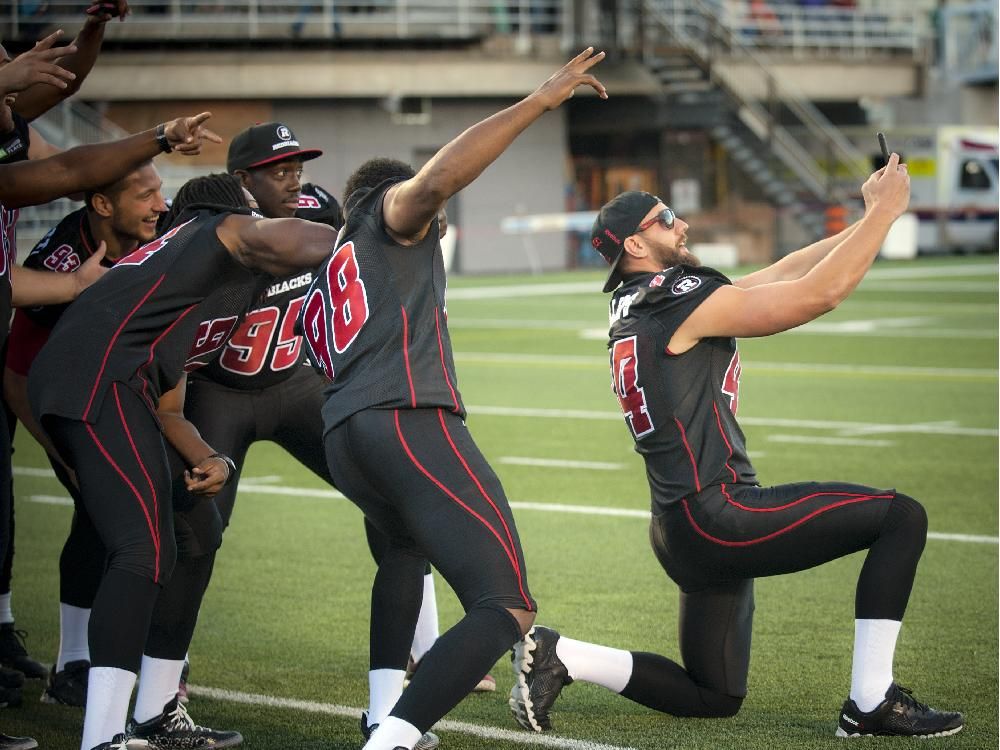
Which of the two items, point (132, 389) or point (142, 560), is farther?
point (132, 389)

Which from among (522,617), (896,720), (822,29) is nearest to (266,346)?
(522,617)

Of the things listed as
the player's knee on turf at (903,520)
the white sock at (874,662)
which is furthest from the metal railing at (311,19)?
the white sock at (874,662)

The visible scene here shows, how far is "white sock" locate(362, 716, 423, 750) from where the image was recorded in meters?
4.32

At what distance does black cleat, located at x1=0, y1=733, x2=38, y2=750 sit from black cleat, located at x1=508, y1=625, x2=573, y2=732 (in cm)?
156

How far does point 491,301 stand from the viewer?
92.1ft

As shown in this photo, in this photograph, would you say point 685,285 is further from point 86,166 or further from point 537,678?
point 86,166

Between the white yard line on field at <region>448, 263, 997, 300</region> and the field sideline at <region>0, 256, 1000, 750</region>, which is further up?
the field sideline at <region>0, 256, 1000, 750</region>

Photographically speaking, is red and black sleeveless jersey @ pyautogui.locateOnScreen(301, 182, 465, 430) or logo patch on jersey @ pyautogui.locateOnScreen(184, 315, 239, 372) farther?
logo patch on jersey @ pyautogui.locateOnScreen(184, 315, 239, 372)

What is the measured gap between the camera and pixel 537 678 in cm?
529

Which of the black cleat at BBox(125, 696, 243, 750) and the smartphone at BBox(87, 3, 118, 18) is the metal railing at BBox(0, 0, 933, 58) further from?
the black cleat at BBox(125, 696, 243, 750)

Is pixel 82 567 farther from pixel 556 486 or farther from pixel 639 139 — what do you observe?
pixel 639 139

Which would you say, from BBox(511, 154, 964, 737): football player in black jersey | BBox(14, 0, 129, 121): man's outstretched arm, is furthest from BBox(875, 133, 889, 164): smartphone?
BBox(14, 0, 129, 121): man's outstretched arm

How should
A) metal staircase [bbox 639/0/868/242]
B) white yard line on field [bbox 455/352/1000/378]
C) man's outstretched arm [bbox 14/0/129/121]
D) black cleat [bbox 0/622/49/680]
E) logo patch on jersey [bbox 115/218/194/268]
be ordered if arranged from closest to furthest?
logo patch on jersey [bbox 115/218/194/268], man's outstretched arm [bbox 14/0/129/121], black cleat [bbox 0/622/49/680], white yard line on field [bbox 455/352/1000/378], metal staircase [bbox 639/0/868/242]

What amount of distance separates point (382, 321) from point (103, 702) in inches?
53.2
